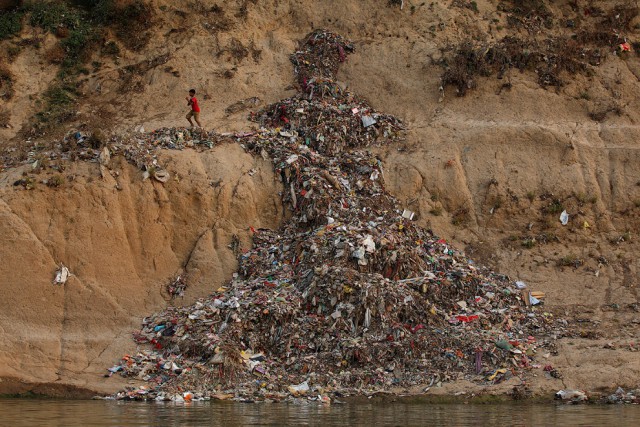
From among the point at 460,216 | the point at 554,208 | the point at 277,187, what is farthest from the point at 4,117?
the point at 554,208

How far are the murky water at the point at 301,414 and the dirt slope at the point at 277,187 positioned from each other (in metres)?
1.06

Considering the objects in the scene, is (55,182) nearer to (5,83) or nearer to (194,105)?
(194,105)

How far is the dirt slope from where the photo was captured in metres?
15.9

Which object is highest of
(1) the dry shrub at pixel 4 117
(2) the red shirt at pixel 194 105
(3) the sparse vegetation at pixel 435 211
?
(1) the dry shrub at pixel 4 117

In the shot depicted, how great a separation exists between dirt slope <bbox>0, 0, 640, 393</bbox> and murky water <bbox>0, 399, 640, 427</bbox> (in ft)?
3.48

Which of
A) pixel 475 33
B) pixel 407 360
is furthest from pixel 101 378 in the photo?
pixel 475 33

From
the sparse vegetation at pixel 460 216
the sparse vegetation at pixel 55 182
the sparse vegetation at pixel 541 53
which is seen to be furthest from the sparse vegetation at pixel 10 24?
the sparse vegetation at pixel 460 216

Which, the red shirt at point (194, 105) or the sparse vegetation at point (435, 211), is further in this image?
the red shirt at point (194, 105)

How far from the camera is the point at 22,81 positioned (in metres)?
21.5

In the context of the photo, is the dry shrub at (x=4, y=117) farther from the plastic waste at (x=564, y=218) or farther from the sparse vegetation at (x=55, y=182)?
the plastic waste at (x=564, y=218)

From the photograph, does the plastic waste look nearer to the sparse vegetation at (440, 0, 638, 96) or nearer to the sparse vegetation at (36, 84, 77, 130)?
the sparse vegetation at (440, 0, 638, 96)

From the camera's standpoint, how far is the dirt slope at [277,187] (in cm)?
1585

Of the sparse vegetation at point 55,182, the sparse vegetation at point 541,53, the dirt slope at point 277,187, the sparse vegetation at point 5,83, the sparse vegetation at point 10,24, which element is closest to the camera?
the dirt slope at point 277,187

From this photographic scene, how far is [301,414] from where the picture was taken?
1231cm
